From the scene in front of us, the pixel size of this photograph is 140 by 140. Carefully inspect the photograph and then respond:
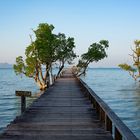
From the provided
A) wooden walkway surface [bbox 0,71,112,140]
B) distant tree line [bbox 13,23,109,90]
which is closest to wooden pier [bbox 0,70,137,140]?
wooden walkway surface [bbox 0,71,112,140]

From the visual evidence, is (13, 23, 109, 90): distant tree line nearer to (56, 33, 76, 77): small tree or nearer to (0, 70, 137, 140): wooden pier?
(56, 33, 76, 77): small tree

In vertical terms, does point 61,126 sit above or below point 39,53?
below

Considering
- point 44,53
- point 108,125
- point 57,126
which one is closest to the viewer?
point 108,125

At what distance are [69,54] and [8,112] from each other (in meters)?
24.6

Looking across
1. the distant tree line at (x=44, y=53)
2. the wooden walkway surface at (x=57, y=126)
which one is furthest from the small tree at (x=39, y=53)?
the wooden walkway surface at (x=57, y=126)

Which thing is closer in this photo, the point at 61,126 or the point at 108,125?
the point at 108,125

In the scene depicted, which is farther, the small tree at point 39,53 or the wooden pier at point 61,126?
the small tree at point 39,53

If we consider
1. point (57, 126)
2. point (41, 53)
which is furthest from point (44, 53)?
point (57, 126)

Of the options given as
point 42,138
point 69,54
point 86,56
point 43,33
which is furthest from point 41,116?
point 86,56

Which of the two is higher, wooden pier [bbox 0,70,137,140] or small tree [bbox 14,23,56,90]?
small tree [bbox 14,23,56,90]

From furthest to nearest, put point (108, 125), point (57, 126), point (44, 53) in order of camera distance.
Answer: point (44, 53)
point (57, 126)
point (108, 125)

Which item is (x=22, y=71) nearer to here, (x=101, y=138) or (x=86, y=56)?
(x=86, y=56)

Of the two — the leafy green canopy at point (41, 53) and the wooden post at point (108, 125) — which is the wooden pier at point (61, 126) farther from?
the leafy green canopy at point (41, 53)

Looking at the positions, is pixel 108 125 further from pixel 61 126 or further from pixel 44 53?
pixel 44 53
